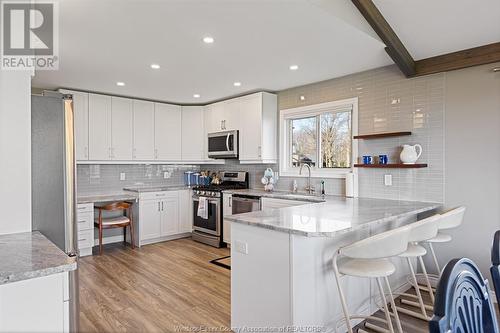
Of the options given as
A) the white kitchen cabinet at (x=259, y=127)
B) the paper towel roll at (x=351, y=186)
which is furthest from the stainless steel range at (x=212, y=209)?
the paper towel roll at (x=351, y=186)

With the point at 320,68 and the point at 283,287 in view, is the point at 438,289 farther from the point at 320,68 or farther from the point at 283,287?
the point at 320,68

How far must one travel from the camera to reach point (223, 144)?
518 cm

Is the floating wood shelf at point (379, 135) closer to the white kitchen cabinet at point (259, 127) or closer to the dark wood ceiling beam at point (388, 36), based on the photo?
the dark wood ceiling beam at point (388, 36)

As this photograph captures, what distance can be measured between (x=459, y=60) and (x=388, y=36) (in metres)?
0.83

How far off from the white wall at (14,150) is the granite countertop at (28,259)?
4.8 inches

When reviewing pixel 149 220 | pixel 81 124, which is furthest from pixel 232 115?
pixel 81 124

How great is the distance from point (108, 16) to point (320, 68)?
2291 millimetres

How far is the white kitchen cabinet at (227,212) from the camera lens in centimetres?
469

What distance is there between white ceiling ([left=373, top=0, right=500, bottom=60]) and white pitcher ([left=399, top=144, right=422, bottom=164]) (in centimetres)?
97

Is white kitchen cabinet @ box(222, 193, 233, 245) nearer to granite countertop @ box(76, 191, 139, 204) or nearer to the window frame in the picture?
the window frame

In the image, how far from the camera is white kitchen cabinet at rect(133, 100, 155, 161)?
16.8 ft

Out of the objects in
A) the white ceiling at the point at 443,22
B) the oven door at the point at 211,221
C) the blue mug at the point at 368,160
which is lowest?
the oven door at the point at 211,221

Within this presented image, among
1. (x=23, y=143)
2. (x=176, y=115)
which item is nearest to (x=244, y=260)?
(x=23, y=143)

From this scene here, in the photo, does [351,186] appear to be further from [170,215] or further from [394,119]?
[170,215]
